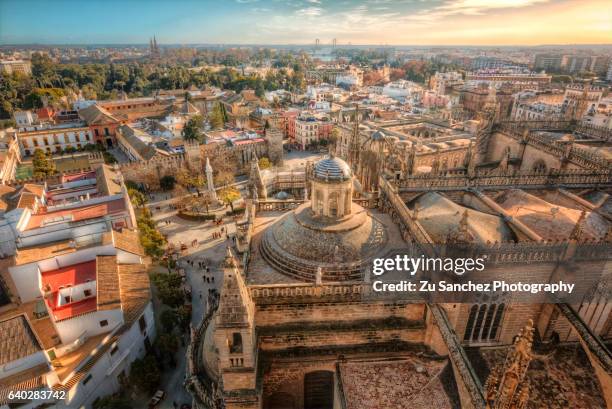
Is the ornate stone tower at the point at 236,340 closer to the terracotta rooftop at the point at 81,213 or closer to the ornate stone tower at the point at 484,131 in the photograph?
the terracotta rooftop at the point at 81,213

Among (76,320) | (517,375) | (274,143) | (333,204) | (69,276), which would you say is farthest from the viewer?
(274,143)

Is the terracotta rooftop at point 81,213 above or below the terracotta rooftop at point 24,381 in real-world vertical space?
above

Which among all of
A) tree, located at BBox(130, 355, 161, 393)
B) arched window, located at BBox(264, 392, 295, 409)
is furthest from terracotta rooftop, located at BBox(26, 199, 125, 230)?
arched window, located at BBox(264, 392, 295, 409)

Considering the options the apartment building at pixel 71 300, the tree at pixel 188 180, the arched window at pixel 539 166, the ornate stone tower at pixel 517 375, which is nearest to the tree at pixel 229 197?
the tree at pixel 188 180

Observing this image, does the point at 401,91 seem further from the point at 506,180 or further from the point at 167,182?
the point at 506,180

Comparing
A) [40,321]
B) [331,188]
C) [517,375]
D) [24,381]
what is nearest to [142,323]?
[40,321]

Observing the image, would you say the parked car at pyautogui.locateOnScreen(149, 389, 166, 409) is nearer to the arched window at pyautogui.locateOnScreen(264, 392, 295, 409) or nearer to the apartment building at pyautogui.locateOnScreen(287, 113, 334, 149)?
the arched window at pyautogui.locateOnScreen(264, 392, 295, 409)

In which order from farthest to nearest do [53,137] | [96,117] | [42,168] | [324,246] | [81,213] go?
[96,117], [53,137], [42,168], [81,213], [324,246]

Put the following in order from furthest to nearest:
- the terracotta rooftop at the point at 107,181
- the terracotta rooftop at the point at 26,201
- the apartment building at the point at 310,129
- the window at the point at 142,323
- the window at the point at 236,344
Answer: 1. the apartment building at the point at 310,129
2. the terracotta rooftop at the point at 107,181
3. the terracotta rooftop at the point at 26,201
4. the window at the point at 142,323
5. the window at the point at 236,344

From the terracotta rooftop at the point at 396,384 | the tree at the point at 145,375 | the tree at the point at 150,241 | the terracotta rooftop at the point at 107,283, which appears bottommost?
the tree at the point at 145,375
